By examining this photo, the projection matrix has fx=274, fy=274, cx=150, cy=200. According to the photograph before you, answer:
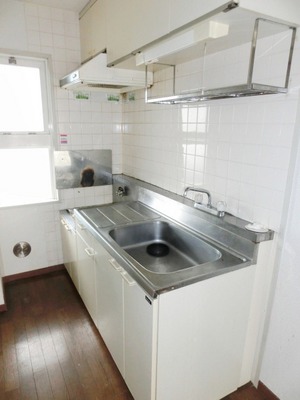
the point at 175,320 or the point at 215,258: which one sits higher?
the point at 215,258

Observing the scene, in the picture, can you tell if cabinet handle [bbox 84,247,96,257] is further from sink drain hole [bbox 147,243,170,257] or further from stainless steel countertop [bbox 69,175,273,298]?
sink drain hole [bbox 147,243,170,257]

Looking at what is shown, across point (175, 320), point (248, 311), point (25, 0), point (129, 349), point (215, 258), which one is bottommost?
point (129, 349)

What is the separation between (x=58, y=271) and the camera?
275cm

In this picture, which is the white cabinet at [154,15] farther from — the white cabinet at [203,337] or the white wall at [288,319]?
the white cabinet at [203,337]

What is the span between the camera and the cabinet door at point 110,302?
1.45m

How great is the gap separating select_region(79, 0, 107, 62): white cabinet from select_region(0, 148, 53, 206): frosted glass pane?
95 cm

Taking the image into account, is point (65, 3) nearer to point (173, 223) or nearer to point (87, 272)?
point (173, 223)

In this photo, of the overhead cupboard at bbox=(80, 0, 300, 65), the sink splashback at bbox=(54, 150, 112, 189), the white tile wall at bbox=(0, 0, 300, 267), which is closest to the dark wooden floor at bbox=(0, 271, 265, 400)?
the white tile wall at bbox=(0, 0, 300, 267)

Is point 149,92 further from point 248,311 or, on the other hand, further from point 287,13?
point 248,311

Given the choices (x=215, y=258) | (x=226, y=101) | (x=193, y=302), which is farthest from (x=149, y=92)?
(x=193, y=302)

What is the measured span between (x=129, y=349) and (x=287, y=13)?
1633 mm

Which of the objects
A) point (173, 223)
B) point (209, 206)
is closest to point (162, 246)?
point (173, 223)

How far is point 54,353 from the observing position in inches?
70.1

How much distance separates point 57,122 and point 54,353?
1.81 meters
